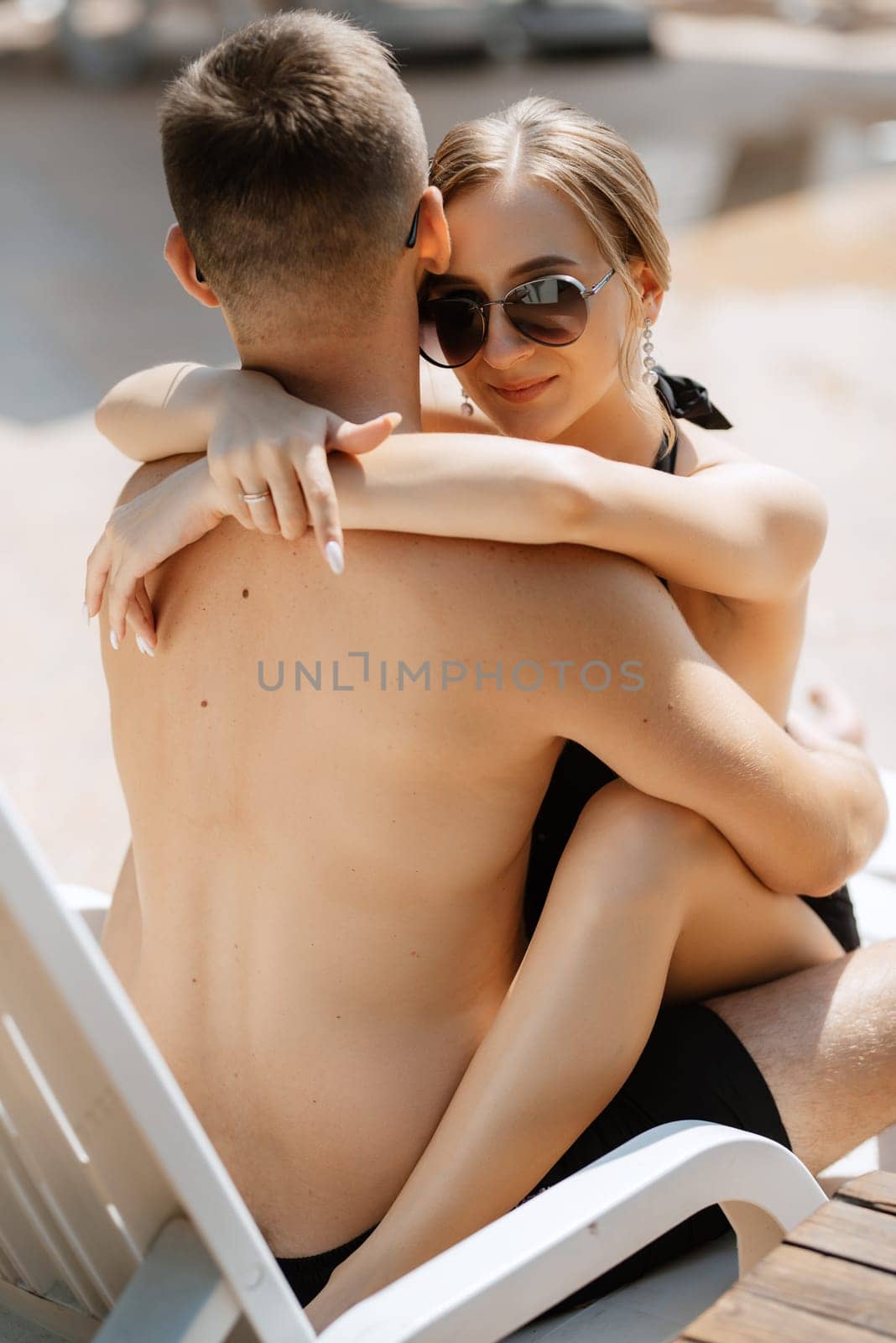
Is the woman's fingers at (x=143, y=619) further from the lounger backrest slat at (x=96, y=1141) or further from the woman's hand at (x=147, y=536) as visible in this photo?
the lounger backrest slat at (x=96, y=1141)

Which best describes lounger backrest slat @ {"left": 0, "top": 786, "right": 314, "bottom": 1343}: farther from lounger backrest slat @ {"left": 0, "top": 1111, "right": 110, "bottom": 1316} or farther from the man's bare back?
the man's bare back

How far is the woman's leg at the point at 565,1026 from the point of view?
1.61 metres

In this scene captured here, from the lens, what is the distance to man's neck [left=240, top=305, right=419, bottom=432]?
1565mm

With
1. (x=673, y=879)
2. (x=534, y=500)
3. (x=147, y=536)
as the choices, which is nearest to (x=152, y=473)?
(x=147, y=536)

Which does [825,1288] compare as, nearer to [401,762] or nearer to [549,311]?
[401,762]

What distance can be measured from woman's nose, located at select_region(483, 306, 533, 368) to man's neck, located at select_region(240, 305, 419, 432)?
48cm

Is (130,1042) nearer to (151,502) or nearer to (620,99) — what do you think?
(151,502)

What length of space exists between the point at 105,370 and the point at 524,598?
528 centimetres

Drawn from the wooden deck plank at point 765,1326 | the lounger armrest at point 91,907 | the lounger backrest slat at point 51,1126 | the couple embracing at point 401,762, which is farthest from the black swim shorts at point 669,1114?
the lounger armrest at point 91,907

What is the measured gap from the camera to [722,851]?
171 cm

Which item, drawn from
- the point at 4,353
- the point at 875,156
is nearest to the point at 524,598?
the point at 4,353

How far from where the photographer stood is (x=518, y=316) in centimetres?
206

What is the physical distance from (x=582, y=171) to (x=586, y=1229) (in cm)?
142

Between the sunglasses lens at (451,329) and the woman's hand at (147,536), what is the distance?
58 centimetres
